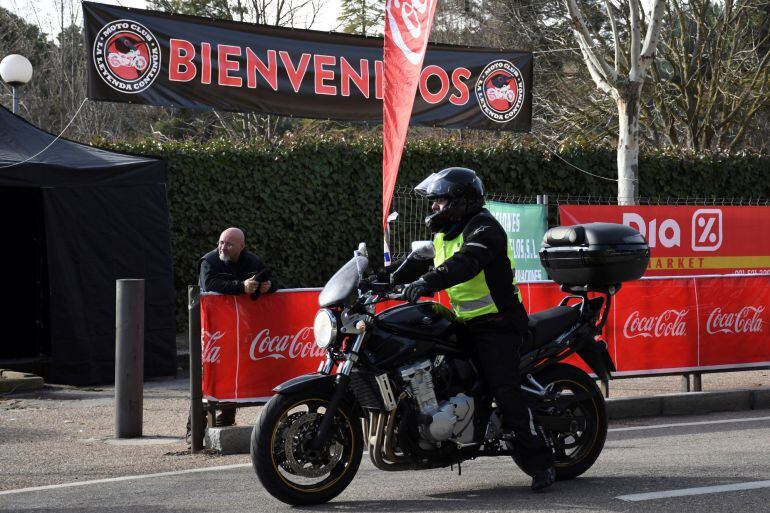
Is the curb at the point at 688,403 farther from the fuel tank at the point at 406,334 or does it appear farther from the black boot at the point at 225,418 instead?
the fuel tank at the point at 406,334

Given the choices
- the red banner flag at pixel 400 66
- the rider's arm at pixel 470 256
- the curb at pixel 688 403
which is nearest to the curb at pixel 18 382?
the red banner flag at pixel 400 66

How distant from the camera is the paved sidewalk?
7.60 m

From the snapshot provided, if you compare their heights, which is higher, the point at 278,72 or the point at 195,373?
the point at 278,72

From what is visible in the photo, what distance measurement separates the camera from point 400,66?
9938 mm

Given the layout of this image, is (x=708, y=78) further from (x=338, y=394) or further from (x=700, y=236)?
(x=338, y=394)

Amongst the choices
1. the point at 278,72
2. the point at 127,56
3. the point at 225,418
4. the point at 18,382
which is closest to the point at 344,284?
the point at 225,418

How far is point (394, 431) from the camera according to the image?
605 centimetres

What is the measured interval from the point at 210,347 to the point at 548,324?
294 centimetres

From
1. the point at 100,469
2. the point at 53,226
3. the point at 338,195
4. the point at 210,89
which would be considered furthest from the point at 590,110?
the point at 100,469

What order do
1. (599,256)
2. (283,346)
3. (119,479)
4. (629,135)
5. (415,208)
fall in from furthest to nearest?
(629,135) → (415,208) → (283,346) → (119,479) → (599,256)

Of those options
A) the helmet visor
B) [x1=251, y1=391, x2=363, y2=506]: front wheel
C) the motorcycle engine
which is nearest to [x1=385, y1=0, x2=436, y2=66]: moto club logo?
the helmet visor

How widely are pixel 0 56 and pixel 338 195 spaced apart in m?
19.9

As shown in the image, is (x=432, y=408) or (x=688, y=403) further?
(x=688, y=403)

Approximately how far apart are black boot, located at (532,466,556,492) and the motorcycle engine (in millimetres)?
526
